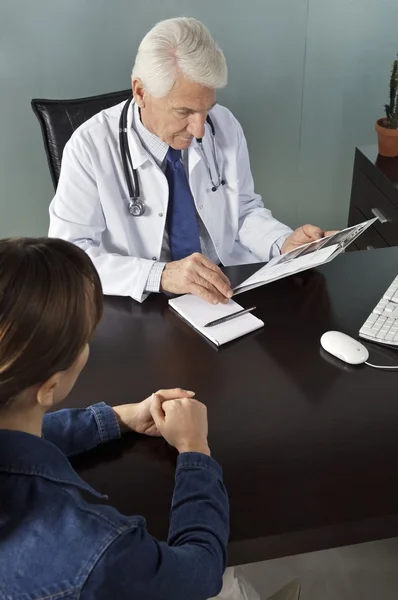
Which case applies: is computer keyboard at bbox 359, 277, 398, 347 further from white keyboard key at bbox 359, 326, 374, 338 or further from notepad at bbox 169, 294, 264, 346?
notepad at bbox 169, 294, 264, 346

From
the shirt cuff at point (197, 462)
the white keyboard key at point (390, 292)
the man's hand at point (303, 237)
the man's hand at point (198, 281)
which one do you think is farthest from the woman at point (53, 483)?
the man's hand at point (303, 237)

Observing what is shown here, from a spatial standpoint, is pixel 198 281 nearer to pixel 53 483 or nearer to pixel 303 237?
pixel 303 237

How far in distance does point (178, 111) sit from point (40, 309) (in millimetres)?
996

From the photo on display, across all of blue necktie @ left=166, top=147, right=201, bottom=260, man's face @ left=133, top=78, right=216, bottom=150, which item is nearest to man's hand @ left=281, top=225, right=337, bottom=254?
blue necktie @ left=166, top=147, right=201, bottom=260

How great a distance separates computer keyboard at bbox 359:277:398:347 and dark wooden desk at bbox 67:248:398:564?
0.03 metres

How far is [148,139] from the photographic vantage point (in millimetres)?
1615

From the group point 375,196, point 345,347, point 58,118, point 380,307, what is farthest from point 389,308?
point 375,196

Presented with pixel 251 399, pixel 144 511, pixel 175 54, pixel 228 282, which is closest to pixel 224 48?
pixel 175 54

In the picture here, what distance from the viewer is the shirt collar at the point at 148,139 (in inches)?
63.5

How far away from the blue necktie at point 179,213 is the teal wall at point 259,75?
37.6 inches

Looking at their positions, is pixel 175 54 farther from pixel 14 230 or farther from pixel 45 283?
pixel 14 230

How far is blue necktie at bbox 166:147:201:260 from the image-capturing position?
1672 millimetres

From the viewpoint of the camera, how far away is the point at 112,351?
121cm

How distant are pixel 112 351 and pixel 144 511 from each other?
40 cm
